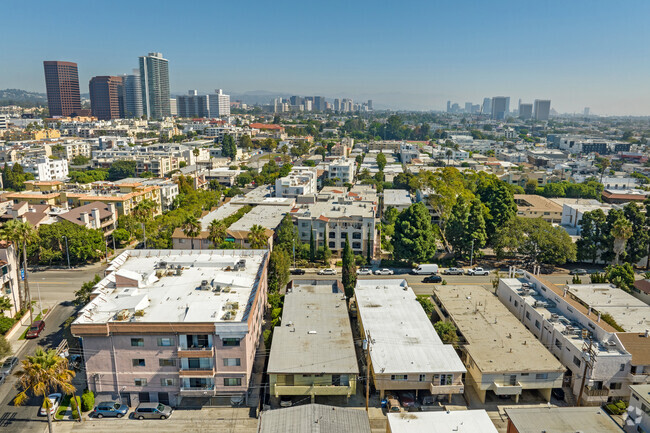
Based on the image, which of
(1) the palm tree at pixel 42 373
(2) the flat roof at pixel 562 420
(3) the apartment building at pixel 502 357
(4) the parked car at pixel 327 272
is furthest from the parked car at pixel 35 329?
(2) the flat roof at pixel 562 420

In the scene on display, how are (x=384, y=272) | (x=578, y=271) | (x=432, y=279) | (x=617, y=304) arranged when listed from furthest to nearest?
(x=578, y=271) < (x=384, y=272) < (x=432, y=279) < (x=617, y=304)

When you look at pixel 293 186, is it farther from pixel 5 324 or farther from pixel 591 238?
pixel 5 324

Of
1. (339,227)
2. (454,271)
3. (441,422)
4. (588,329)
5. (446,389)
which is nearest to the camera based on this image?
(441,422)

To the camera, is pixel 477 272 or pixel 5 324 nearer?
pixel 5 324

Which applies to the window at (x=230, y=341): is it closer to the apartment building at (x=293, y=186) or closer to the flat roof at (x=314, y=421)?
the flat roof at (x=314, y=421)

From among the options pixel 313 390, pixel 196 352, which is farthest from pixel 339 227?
pixel 196 352

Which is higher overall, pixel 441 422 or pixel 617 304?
pixel 617 304

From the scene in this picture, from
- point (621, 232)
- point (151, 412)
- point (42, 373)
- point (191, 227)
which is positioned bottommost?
point (151, 412)
